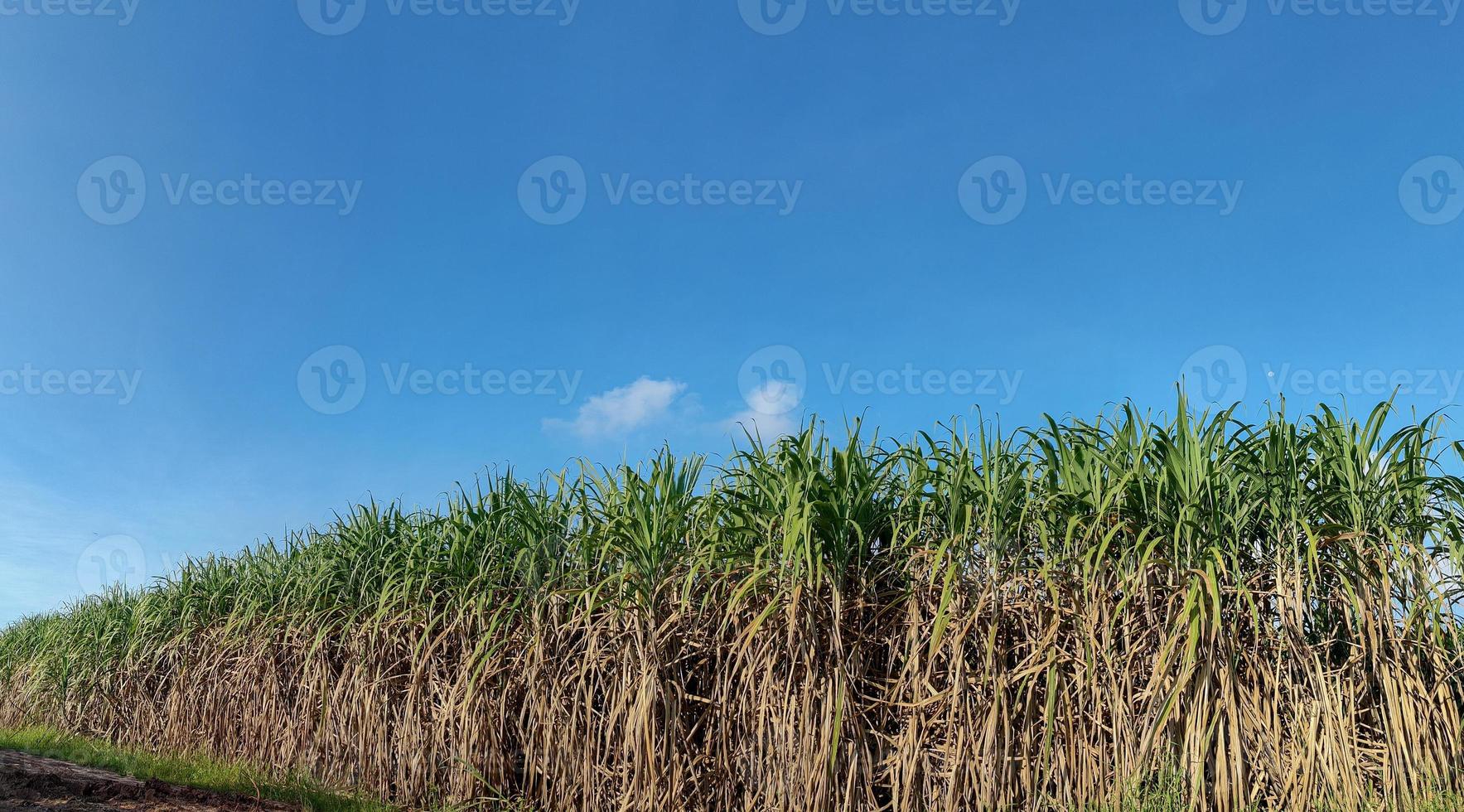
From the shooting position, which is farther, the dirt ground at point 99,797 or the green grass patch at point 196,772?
the green grass patch at point 196,772

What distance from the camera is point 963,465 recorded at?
371 cm

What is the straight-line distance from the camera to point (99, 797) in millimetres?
4703

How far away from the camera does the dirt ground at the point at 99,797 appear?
4402 millimetres

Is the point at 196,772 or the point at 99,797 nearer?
the point at 99,797

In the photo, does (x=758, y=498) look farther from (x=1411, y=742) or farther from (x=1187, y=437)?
(x=1411, y=742)

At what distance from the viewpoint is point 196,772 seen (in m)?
5.91

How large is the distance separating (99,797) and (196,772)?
1.28 m

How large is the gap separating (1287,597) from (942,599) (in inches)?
48.9

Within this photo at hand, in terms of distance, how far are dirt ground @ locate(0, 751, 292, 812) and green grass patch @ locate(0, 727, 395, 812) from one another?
0.69 ft

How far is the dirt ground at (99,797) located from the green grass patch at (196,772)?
210 mm

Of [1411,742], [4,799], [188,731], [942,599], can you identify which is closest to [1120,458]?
[942,599]

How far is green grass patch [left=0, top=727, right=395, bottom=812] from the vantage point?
490cm

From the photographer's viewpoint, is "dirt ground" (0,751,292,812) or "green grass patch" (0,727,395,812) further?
"green grass patch" (0,727,395,812)

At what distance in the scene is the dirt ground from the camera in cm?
440
